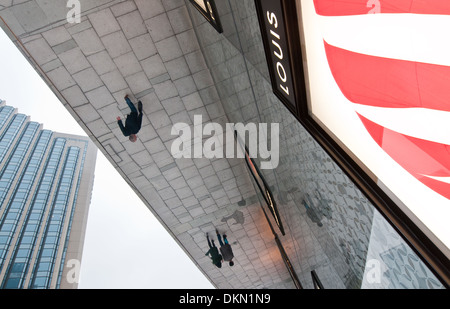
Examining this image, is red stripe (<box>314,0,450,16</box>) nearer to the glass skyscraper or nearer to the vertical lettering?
the vertical lettering

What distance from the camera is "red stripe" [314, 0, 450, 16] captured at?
0.41 meters

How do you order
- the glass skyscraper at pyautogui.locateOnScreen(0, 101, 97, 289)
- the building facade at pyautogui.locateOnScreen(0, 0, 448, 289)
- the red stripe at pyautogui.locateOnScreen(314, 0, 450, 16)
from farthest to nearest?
the glass skyscraper at pyautogui.locateOnScreen(0, 101, 97, 289)
the building facade at pyautogui.locateOnScreen(0, 0, 448, 289)
the red stripe at pyautogui.locateOnScreen(314, 0, 450, 16)

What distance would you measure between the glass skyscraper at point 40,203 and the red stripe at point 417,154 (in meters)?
42.4

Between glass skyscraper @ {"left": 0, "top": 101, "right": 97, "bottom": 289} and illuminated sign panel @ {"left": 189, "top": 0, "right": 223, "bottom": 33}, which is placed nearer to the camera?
illuminated sign panel @ {"left": 189, "top": 0, "right": 223, "bottom": 33}

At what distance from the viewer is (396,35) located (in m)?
0.51

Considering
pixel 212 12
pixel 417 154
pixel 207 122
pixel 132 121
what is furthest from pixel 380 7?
pixel 207 122

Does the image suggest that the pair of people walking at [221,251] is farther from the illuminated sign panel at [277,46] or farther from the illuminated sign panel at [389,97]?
the illuminated sign panel at [389,97]

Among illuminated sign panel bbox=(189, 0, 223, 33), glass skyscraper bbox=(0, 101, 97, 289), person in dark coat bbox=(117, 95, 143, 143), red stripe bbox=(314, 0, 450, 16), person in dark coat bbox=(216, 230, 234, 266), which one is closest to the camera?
red stripe bbox=(314, 0, 450, 16)

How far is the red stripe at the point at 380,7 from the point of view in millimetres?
415

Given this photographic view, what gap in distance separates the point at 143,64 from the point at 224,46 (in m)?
1.76

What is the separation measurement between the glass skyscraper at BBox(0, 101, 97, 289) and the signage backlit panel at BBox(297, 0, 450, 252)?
42329mm

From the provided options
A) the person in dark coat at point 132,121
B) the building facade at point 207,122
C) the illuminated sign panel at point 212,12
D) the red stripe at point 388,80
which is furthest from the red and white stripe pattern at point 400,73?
the person in dark coat at point 132,121

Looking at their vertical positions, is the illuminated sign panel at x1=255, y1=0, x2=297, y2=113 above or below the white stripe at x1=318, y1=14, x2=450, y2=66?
above

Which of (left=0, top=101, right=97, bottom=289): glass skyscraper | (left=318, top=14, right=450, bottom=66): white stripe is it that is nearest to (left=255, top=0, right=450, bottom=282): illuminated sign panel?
(left=318, top=14, right=450, bottom=66): white stripe
